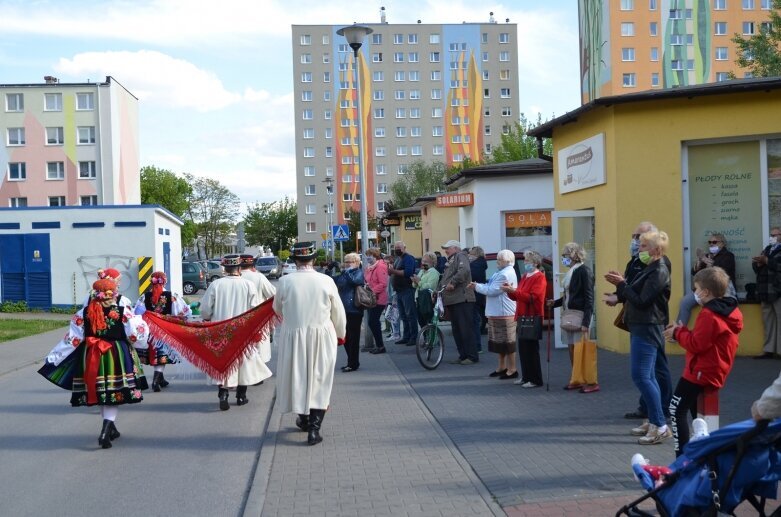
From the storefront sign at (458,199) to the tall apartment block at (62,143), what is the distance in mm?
40148

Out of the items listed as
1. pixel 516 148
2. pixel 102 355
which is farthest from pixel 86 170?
pixel 102 355

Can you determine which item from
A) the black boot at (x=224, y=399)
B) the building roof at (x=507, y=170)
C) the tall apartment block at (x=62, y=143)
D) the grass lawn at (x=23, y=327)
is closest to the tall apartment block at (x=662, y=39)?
the tall apartment block at (x=62, y=143)

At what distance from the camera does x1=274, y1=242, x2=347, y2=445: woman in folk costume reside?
26.0 ft

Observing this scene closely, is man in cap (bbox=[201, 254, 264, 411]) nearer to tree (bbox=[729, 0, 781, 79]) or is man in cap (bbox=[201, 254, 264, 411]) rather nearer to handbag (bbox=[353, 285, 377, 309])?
handbag (bbox=[353, 285, 377, 309])

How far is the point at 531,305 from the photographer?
1038cm

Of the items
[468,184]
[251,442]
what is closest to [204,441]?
[251,442]

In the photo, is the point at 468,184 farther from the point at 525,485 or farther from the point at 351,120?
the point at 351,120

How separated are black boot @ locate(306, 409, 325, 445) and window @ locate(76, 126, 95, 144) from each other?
59113 millimetres

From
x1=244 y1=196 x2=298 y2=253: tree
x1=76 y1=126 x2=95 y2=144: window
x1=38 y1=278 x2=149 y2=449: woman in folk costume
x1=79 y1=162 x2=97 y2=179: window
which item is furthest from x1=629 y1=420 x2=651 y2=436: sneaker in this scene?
x1=244 y1=196 x2=298 y2=253: tree

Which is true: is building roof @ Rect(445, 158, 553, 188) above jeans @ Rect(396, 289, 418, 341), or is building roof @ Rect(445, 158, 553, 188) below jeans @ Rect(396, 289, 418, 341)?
above

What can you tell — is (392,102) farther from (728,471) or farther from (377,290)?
(728,471)

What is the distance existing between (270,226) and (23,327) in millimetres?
85065

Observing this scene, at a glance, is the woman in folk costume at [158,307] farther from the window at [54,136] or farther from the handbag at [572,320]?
the window at [54,136]

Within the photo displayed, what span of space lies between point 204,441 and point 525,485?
3.62m
